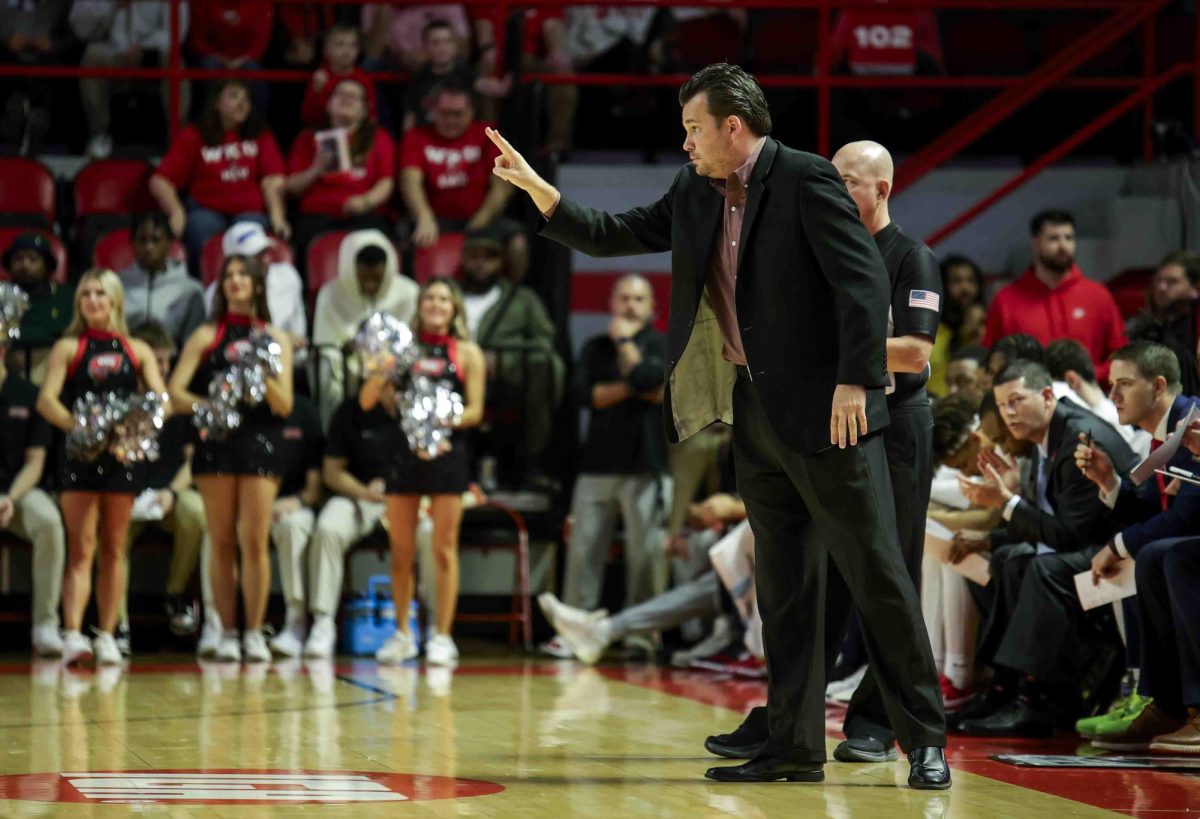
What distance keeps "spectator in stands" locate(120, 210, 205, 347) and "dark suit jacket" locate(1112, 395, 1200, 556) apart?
211 inches

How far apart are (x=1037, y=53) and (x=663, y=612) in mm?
4829

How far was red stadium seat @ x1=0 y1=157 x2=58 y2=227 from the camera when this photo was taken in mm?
9867

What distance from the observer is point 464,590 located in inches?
373

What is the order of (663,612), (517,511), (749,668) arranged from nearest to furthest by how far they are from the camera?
(749,668) → (663,612) → (517,511)

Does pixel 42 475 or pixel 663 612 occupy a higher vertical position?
pixel 42 475

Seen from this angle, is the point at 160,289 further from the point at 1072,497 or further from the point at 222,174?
the point at 1072,497

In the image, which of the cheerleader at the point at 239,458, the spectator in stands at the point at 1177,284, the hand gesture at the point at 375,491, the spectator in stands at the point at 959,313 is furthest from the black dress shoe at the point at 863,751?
the hand gesture at the point at 375,491

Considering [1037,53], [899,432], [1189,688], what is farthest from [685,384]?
[1037,53]

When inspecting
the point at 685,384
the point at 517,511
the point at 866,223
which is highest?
the point at 866,223

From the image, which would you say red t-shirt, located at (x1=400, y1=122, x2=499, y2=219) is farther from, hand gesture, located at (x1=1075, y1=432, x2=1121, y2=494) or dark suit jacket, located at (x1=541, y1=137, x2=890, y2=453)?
dark suit jacket, located at (x1=541, y1=137, x2=890, y2=453)

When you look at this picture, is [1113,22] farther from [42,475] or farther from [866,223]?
[42,475]

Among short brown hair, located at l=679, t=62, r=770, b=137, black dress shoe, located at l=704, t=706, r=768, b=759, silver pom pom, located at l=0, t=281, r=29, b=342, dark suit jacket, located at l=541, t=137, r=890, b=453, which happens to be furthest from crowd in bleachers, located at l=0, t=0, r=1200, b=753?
short brown hair, located at l=679, t=62, r=770, b=137

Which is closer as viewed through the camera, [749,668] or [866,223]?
[866,223]

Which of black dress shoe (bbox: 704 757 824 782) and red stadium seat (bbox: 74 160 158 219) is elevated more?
red stadium seat (bbox: 74 160 158 219)
